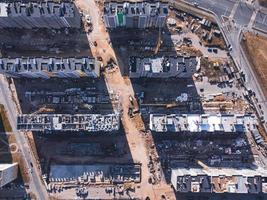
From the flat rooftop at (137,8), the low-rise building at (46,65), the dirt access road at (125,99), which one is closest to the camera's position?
the low-rise building at (46,65)

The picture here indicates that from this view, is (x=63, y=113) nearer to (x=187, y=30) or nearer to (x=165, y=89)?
(x=165, y=89)

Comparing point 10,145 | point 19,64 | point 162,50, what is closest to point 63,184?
point 10,145

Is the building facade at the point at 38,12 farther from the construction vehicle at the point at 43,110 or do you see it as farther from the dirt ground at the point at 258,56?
the dirt ground at the point at 258,56

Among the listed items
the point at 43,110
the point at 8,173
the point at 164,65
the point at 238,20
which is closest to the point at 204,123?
the point at 164,65

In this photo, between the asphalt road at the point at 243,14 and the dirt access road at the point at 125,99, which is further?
the asphalt road at the point at 243,14

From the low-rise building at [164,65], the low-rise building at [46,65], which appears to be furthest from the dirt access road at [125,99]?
the low-rise building at [46,65]

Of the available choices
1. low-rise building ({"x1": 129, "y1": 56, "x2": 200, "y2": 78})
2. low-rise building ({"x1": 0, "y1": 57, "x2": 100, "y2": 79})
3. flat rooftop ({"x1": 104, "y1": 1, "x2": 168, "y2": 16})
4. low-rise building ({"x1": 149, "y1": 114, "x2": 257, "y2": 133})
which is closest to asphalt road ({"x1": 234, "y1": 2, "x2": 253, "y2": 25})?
low-rise building ({"x1": 129, "y1": 56, "x2": 200, "y2": 78})
